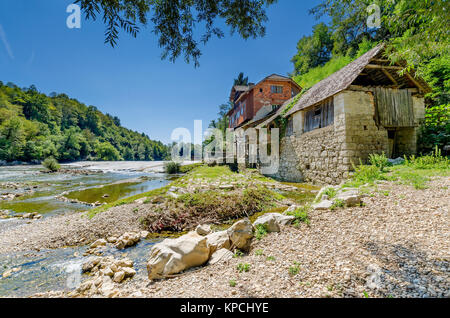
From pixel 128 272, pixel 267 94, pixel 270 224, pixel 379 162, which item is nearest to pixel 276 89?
pixel 267 94

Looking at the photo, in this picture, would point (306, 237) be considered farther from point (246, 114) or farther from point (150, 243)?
point (246, 114)

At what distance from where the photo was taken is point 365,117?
8961mm

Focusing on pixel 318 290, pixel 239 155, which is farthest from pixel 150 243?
pixel 239 155

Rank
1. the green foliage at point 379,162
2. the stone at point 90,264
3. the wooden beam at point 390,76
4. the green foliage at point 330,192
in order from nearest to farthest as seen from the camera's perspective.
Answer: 1. the stone at point 90,264
2. the green foliage at point 330,192
3. the green foliage at point 379,162
4. the wooden beam at point 390,76

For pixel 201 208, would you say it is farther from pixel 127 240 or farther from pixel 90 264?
pixel 90 264

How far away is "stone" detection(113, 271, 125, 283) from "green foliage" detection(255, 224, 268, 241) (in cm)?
250

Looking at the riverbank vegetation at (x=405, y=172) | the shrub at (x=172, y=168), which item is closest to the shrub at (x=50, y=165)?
the shrub at (x=172, y=168)

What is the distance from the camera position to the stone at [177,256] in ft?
9.61

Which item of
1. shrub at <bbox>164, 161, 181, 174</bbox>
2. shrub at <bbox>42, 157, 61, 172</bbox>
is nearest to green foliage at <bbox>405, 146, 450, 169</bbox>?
shrub at <bbox>164, 161, 181, 174</bbox>

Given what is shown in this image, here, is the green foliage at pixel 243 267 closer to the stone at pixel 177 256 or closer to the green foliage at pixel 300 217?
the stone at pixel 177 256

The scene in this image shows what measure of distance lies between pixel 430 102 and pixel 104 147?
8200cm

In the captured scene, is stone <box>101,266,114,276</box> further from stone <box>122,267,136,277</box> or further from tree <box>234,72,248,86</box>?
tree <box>234,72,248,86</box>

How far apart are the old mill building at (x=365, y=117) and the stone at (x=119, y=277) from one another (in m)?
9.30

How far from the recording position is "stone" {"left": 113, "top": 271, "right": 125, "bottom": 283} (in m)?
3.10
